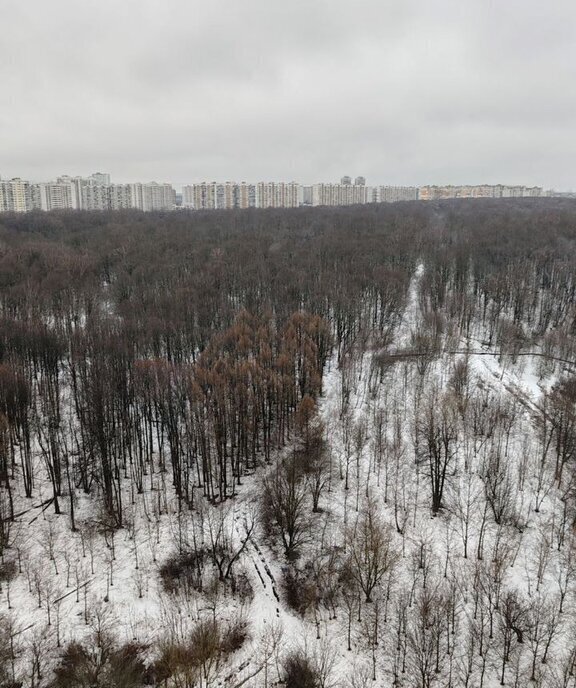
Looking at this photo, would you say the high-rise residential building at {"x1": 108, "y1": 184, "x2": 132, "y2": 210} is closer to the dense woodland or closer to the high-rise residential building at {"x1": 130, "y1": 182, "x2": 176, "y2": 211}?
the high-rise residential building at {"x1": 130, "y1": 182, "x2": 176, "y2": 211}

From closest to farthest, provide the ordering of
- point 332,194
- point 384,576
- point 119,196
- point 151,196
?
point 384,576 < point 119,196 < point 151,196 < point 332,194

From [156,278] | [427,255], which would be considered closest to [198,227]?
[156,278]

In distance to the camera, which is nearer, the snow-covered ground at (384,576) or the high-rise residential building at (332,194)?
the snow-covered ground at (384,576)

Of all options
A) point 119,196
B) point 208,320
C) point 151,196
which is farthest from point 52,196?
point 208,320

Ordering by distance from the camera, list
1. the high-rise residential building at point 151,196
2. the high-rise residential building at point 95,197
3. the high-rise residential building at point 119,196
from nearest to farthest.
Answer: the high-rise residential building at point 95,197, the high-rise residential building at point 119,196, the high-rise residential building at point 151,196

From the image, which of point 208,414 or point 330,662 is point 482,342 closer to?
point 208,414

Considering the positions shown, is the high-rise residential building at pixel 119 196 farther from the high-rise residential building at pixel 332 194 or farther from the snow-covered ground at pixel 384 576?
the snow-covered ground at pixel 384 576

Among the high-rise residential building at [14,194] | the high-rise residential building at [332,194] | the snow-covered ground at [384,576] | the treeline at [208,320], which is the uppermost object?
the high-rise residential building at [332,194]

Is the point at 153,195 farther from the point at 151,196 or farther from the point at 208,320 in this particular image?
the point at 208,320

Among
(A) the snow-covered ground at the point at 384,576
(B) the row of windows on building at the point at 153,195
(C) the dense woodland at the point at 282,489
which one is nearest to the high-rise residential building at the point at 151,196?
(B) the row of windows on building at the point at 153,195
